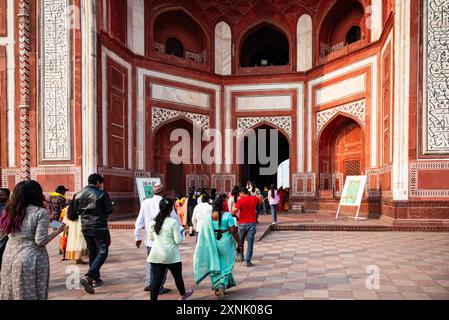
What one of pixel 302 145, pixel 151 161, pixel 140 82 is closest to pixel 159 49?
pixel 140 82

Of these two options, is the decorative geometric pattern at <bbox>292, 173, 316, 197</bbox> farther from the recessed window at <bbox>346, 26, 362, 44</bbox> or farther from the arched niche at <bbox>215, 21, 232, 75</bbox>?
the recessed window at <bbox>346, 26, 362, 44</bbox>

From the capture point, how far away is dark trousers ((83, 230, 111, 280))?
165 inches

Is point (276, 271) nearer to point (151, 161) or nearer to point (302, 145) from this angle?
point (151, 161)

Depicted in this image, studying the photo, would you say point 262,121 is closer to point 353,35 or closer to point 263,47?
point 263,47

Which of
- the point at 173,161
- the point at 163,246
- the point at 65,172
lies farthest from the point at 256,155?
the point at 163,246

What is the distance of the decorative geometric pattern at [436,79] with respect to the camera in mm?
8867

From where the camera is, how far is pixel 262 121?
47.4 ft

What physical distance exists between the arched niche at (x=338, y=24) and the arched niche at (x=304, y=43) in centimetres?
43

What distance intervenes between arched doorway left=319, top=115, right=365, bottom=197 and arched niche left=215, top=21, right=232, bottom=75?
467cm

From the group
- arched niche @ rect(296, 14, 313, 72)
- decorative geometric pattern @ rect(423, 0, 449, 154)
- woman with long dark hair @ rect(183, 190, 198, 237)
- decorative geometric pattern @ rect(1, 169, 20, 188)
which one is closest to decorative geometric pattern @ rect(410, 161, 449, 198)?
decorative geometric pattern @ rect(423, 0, 449, 154)

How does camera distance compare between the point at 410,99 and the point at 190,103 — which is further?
the point at 190,103

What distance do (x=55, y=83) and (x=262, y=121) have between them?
24.7 ft

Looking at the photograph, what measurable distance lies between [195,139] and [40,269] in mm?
11823

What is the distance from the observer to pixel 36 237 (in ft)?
8.67
